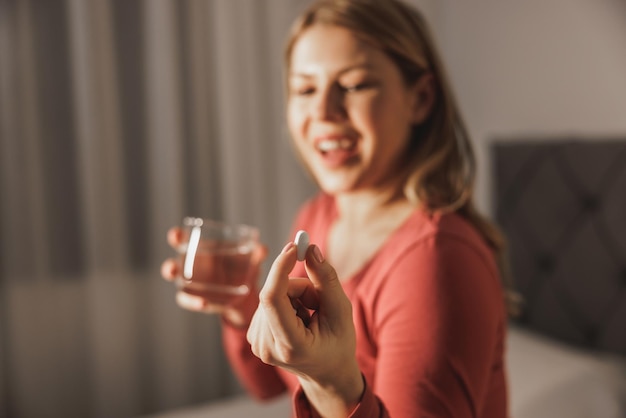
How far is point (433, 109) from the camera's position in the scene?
1.04 metres

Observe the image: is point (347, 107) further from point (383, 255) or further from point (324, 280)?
point (324, 280)

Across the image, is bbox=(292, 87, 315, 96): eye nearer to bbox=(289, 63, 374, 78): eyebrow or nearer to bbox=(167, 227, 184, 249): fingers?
bbox=(289, 63, 374, 78): eyebrow

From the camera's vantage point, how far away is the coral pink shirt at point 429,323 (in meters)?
0.74

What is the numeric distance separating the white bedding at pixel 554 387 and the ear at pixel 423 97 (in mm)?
792

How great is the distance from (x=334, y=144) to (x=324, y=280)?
391 millimetres

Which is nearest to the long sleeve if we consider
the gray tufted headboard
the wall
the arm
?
the arm

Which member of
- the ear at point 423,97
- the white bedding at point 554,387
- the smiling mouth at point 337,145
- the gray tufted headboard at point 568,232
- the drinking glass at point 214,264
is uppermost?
the ear at point 423,97

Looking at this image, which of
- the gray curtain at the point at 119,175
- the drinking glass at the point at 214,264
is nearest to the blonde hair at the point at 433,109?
the drinking glass at the point at 214,264

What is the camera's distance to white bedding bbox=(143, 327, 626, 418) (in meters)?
1.48

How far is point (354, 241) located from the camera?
1.05 meters

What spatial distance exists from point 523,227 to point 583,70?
491mm

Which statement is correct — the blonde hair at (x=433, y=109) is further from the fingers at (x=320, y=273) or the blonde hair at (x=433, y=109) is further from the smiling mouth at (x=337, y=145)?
the fingers at (x=320, y=273)

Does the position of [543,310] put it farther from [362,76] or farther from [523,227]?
[362,76]

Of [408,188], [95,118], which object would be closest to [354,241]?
[408,188]
